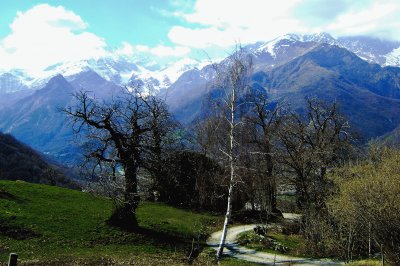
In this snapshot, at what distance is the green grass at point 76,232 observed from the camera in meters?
35.2

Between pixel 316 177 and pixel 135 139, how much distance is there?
23274mm

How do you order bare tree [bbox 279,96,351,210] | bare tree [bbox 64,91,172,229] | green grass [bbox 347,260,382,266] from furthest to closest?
bare tree [bbox 279,96,351,210]
bare tree [bbox 64,91,172,229]
green grass [bbox 347,260,382,266]

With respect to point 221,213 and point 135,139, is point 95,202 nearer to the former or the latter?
point 135,139

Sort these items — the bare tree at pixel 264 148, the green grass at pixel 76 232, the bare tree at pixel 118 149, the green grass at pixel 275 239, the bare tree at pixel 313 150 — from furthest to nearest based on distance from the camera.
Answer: the bare tree at pixel 264 148
the bare tree at pixel 313 150
the green grass at pixel 275 239
the bare tree at pixel 118 149
the green grass at pixel 76 232

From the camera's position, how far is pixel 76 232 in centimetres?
4038

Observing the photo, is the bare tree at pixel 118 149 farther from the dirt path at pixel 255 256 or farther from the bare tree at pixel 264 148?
the bare tree at pixel 264 148

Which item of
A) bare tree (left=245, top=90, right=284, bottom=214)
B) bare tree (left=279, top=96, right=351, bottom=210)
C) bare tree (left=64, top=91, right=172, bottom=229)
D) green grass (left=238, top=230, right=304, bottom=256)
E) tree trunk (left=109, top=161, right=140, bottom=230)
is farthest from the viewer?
bare tree (left=245, top=90, right=284, bottom=214)

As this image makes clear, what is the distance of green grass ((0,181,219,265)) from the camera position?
35188 millimetres

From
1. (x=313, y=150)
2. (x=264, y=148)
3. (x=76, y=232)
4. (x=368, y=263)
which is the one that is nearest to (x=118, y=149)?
(x=76, y=232)

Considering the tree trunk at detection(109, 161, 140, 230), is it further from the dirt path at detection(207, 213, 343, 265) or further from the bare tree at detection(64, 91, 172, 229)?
the dirt path at detection(207, 213, 343, 265)

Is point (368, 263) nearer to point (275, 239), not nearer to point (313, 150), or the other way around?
point (275, 239)

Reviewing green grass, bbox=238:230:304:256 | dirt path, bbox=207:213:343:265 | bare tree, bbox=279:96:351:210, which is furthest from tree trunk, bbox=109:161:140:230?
bare tree, bbox=279:96:351:210

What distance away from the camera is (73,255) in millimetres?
34719

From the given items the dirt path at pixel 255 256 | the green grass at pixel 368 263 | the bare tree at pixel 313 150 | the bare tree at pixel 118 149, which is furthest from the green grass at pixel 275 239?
the bare tree at pixel 118 149
